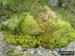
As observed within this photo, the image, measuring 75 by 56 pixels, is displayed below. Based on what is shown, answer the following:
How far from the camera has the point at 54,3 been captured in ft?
19.1

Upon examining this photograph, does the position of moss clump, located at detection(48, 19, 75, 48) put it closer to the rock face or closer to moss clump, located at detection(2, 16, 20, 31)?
moss clump, located at detection(2, 16, 20, 31)

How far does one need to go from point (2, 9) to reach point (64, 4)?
227 cm

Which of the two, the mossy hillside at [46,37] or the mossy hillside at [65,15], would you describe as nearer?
the mossy hillside at [46,37]

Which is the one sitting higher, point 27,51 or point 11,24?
point 11,24

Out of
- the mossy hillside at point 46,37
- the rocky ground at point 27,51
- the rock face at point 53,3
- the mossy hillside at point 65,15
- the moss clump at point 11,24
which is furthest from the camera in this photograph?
the rock face at point 53,3

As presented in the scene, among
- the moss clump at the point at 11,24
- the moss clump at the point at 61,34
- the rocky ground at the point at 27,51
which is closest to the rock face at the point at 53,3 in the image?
the moss clump at the point at 61,34

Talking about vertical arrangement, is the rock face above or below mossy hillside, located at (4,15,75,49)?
above

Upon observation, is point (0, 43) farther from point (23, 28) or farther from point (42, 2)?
point (42, 2)

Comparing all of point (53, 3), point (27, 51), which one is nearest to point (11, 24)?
point (27, 51)

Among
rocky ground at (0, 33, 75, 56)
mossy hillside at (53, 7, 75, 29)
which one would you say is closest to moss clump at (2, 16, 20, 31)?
rocky ground at (0, 33, 75, 56)

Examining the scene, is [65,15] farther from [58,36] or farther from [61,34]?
[58,36]

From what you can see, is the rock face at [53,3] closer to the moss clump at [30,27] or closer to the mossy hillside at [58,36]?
the mossy hillside at [58,36]

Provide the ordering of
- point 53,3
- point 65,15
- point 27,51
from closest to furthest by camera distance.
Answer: point 27,51 < point 65,15 < point 53,3

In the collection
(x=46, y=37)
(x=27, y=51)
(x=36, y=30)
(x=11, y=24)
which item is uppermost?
(x=11, y=24)
